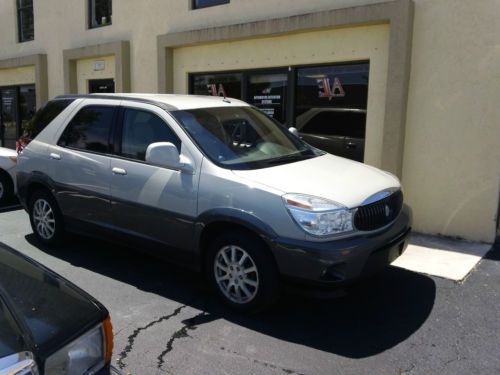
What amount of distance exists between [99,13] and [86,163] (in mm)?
7664

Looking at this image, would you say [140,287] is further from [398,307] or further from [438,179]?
[438,179]

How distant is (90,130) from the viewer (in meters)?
5.11

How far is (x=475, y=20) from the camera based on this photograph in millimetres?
5781

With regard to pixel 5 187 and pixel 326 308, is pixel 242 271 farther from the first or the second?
pixel 5 187

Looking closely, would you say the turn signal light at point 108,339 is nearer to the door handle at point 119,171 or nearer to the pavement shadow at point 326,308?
the pavement shadow at point 326,308

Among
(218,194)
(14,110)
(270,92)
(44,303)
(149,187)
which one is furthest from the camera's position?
(14,110)

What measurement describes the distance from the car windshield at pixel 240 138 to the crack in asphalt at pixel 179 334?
4.27 ft

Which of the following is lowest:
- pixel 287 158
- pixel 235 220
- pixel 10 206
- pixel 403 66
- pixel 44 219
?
pixel 10 206

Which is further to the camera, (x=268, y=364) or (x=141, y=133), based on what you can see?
(x=141, y=133)

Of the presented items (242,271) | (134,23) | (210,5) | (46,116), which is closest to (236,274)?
(242,271)

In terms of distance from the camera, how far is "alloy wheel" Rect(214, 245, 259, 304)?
382 cm

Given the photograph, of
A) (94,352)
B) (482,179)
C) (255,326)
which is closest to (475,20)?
(482,179)

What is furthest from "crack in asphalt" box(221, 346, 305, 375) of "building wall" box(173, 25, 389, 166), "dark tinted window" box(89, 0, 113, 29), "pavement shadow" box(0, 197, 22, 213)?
"dark tinted window" box(89, 0, 113, 29)

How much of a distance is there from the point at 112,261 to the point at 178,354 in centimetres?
220
